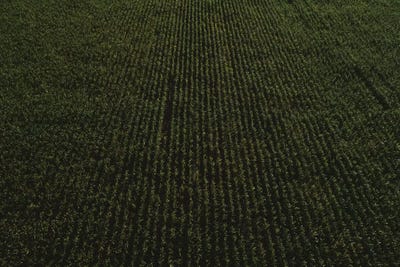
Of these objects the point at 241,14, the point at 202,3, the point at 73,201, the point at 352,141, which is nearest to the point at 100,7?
the point at 202,3

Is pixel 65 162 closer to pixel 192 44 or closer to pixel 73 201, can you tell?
pixel 73 201

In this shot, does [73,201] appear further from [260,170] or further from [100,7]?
[100,7]

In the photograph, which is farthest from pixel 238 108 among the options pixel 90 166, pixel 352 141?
pixel 90 166

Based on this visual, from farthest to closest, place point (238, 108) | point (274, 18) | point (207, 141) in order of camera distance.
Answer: point (274, 18), point (238, 108), point (207, 141)

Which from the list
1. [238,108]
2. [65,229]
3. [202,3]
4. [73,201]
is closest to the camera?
[65,229]

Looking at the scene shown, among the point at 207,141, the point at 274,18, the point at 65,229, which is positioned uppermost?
the point at 274,18

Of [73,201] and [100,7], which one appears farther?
[100,7]

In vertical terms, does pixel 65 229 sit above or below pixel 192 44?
below
